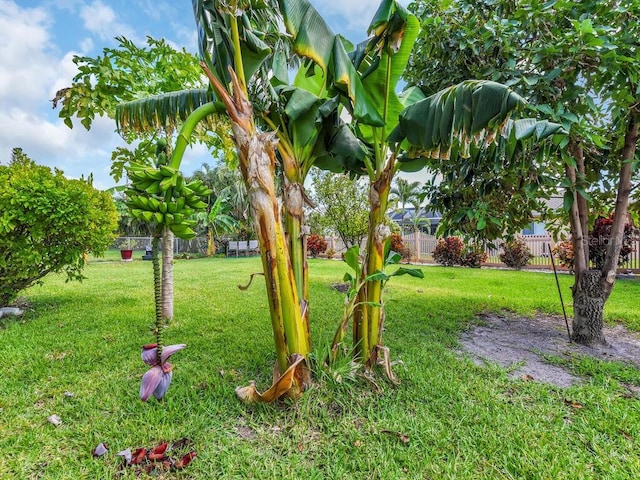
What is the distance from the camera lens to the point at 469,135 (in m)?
2.04

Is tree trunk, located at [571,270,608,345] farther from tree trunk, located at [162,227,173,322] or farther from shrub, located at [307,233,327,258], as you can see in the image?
shrub, located at [307,233,327,258]

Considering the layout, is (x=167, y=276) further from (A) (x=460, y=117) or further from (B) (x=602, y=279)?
(B) (x=602, y=279)

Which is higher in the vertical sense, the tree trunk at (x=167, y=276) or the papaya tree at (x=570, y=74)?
the papaya tree at (x=570, y=74)

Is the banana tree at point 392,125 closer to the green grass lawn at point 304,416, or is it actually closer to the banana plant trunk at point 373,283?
the banana plant trunk at point 373,283

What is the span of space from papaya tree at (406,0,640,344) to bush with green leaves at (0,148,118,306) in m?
5.01

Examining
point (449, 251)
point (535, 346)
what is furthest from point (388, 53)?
point (449, 251)

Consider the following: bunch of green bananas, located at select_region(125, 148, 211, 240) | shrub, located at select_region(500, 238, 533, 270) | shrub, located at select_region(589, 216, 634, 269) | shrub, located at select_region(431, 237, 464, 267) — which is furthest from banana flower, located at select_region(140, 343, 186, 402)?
shrub, located at select_region(431, 237, 464, 267)

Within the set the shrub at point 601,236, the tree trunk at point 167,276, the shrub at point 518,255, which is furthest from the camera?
the shrub at point 518,255

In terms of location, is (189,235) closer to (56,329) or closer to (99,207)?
(56,329)

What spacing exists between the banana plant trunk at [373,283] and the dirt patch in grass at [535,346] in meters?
1.32

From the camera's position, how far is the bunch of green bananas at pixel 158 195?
1039 millimetres

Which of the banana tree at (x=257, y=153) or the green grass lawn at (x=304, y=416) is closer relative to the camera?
the green grass lawn at (x=304, y=416)

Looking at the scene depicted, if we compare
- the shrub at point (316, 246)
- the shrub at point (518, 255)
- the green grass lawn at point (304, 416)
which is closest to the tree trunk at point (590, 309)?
the green grass lawn at point (304, 416)

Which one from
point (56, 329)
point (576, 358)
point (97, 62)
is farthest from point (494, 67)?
point (56, 329)
